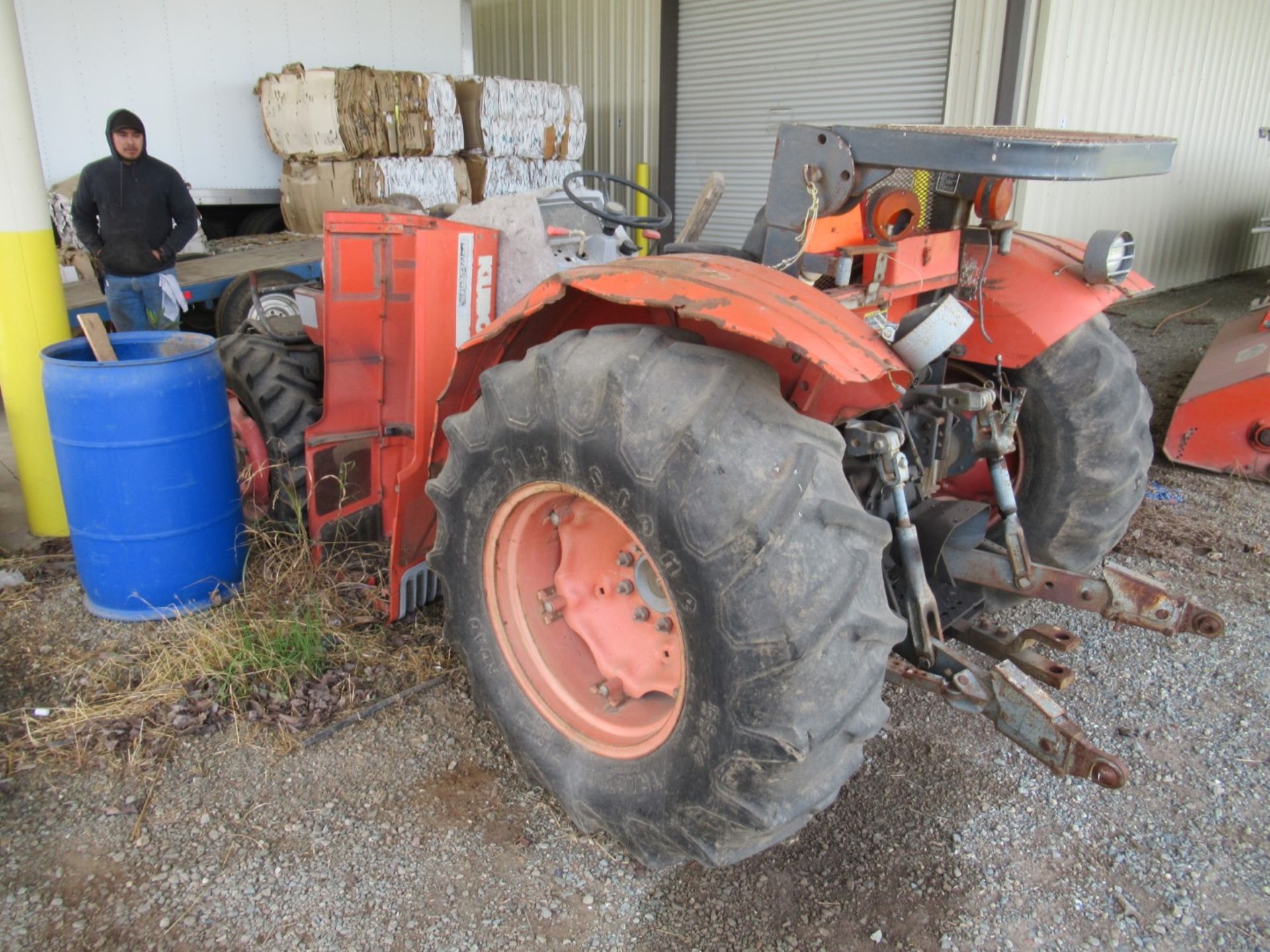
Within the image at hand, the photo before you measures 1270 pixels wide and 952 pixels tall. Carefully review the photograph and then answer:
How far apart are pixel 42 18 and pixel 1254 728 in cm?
866

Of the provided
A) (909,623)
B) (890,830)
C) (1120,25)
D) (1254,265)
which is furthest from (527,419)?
(1254,265)

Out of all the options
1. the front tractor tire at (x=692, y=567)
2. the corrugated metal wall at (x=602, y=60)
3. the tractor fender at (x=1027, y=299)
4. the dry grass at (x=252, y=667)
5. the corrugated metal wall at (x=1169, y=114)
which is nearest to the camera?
the front tractor tire at (x=692, y=567)

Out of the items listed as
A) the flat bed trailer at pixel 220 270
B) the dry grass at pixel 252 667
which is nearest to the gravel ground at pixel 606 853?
the dry grass at pixel 252 667

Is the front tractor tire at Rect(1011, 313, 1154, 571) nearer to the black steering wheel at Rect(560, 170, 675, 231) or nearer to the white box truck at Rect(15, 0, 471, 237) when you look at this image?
the black steering wheel at Rect(560, 170, 675, 231)

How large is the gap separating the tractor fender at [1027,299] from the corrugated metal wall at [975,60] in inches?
223

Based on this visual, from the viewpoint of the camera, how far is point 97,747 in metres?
2.66

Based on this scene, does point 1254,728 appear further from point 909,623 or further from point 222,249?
point 222,249

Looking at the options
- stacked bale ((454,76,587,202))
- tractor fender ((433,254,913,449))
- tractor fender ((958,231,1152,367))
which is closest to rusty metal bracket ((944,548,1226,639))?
tractor fender ((958,231,1152,367))

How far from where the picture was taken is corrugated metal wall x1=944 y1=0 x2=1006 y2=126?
7590mm

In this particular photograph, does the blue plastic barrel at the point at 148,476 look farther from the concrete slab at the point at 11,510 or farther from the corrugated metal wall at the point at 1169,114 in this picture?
the corrugated metal wall at the point at 1169,114

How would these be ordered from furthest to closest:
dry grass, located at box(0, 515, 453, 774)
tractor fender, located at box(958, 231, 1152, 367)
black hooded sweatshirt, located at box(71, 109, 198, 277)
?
1. black hooded sweatshirt, located at box(71, 109, 198, 277)
2. dry grass, located at box(0, 515, 453, 774)
3. tractor fender, located at box(958, 231, 1152, 367)

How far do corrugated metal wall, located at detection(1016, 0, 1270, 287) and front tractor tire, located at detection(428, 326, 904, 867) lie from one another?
702 cm

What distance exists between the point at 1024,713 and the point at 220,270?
6.21 meters

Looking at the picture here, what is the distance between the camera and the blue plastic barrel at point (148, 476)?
3061 millimetres
